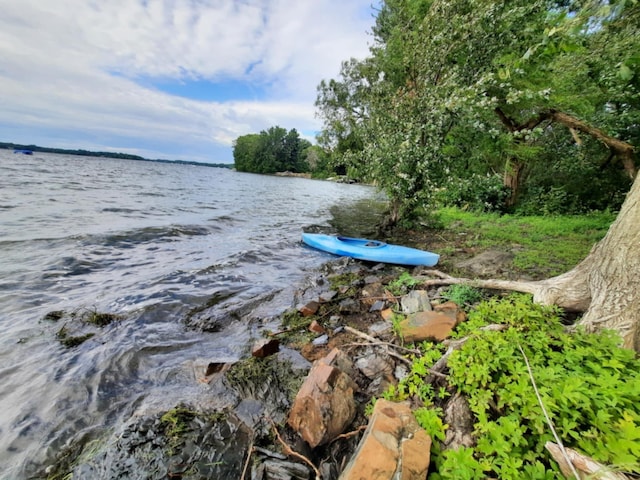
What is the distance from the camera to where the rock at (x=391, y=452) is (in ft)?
6.38

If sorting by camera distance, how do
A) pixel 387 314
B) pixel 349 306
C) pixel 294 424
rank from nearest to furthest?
pixel 294 424 → pixel 387 314 → pixel 349 306

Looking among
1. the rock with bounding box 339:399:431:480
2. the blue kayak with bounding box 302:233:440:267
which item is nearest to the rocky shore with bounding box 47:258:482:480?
the rock with bounding box 339:399:431:480

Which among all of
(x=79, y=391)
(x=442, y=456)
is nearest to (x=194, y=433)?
(x=79, y=391)

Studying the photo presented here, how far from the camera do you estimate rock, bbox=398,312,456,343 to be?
376 cm

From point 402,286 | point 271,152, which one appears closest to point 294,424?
point 402,286

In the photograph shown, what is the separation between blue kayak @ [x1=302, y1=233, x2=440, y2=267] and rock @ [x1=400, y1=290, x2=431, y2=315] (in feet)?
10.8

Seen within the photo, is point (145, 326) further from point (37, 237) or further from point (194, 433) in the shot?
point (37, 237)

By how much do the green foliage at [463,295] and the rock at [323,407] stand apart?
110 inches

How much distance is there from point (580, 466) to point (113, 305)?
22.3ft

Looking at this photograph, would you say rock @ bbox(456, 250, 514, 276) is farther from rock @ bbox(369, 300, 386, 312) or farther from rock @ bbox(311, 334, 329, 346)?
rock @ bbox(311, 334, 329, 346)

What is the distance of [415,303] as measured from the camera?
4754mm

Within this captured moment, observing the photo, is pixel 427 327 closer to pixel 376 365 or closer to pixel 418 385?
pixel 376 365

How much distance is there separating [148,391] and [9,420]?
1.31 metres

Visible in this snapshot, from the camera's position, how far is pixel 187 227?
488 inches
